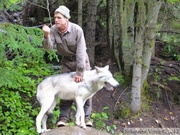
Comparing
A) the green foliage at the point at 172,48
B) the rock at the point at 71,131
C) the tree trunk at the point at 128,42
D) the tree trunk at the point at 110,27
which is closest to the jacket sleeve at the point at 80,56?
the rock at the point at 71,131

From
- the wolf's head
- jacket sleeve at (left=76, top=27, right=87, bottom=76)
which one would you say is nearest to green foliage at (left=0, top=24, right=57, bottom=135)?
jacket sleeve at (left=76, top=27, right=87, bottom=76)

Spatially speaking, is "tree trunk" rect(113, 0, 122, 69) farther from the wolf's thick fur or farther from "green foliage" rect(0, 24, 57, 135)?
the wolf's thick fur

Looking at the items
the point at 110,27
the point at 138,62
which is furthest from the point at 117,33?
the point at 138,62

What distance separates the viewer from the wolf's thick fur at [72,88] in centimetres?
451

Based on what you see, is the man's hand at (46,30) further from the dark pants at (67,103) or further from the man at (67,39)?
the dark pants at (67,103)

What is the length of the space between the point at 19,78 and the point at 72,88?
1.83m

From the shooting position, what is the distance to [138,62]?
24.4 ft

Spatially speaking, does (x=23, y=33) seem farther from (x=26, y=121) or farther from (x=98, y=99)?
(x=98, y=99)

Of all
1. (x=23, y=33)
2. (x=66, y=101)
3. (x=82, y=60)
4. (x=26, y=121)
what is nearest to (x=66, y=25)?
(x=82, y=60)

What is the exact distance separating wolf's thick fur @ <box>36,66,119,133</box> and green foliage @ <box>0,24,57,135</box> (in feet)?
2.66

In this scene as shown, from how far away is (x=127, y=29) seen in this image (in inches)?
332

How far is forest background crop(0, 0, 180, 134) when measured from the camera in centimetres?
605

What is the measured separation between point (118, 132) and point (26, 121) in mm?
2290

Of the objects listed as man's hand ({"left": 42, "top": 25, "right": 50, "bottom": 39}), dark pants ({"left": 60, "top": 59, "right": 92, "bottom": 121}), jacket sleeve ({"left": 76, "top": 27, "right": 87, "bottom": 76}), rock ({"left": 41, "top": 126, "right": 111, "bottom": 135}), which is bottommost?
rock ({"left": 41, "top": 126, "right": 111, "bottom": 135})
